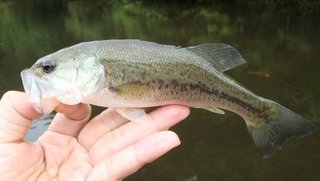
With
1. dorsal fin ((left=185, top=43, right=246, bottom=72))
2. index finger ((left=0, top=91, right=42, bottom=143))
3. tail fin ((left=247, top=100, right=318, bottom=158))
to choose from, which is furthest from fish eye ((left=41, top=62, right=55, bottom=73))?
tail fin ((left=247, top=100, right=318, bottom=158))

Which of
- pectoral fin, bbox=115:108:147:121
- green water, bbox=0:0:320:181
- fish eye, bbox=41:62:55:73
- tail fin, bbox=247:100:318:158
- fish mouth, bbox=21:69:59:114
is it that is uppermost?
fish eye, bbox=41:62:55:73

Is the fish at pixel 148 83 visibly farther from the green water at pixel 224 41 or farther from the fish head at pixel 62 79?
the green water at pixel 224 41

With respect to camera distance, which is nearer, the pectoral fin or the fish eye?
the fish eye

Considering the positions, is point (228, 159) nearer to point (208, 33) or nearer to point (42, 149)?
point (42, 149)

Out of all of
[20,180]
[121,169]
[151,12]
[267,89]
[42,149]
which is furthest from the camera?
[151,12]

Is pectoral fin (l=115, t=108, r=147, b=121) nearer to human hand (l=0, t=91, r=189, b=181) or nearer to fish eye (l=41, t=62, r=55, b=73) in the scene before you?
human hand (l=0, t=91, r=189, b=181)

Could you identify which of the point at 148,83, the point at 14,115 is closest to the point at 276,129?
the point at 148,83

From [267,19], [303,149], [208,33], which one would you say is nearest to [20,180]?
[303,149]

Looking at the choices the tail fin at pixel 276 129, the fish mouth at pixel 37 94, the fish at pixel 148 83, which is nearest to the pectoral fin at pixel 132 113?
the fish at pixel 148 83
